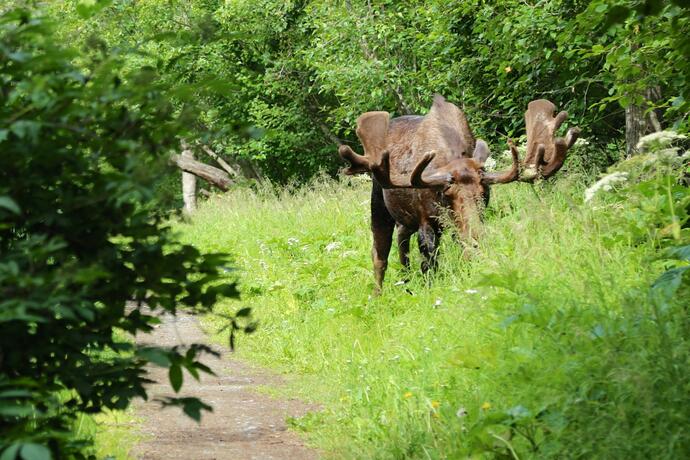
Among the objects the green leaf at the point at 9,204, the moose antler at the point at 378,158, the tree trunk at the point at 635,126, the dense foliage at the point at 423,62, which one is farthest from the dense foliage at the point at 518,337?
the green leaf at the point at 9,204

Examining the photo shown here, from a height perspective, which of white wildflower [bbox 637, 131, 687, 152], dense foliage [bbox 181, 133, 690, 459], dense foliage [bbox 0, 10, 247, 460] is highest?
white wildflower [bbox 637, 131, 687, 152]

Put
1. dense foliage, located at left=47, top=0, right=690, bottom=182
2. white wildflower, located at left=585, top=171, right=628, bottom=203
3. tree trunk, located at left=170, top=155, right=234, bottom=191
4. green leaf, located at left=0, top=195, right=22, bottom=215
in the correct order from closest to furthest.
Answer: green leaf, located at left=0, top=195, right=22, bottom=215, white wildflower, located at left=585, top=171, right=628, bottom=203, dense foliage, located at left=47, top=0, right=690, bottom=182, tree trunk, located at left=170, top=155, right=234, bottom=191

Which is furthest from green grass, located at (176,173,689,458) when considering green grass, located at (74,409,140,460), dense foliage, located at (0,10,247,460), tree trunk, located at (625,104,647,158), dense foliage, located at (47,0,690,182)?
tree trunk, located at (625,104,647,158)

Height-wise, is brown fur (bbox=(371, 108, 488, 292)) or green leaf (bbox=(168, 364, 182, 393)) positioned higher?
brown fur (bbox=(371, 108, 488, 292))

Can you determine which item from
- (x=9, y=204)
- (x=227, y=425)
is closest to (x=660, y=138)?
(x=227, y=425)

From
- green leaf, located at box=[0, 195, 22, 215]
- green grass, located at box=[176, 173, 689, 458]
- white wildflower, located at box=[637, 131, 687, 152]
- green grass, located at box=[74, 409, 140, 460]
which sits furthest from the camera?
white wildflower, located at box=[637, 131, 687, 152]

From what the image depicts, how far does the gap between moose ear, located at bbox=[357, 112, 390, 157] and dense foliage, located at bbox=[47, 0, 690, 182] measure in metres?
1.56

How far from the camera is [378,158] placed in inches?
384

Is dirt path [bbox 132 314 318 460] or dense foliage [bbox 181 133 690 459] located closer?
dense foliage [bbox 181 133 690 459]

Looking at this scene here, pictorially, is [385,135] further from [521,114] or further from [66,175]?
[66,175]

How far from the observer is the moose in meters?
9.07

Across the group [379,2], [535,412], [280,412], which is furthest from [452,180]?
[379,2]

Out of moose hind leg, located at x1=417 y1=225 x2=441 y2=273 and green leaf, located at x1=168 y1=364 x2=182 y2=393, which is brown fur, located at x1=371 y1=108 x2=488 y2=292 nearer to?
moose hind leg, located at x1=417 y1=225 x2=441 y2=273

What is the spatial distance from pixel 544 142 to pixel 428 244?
166cm
